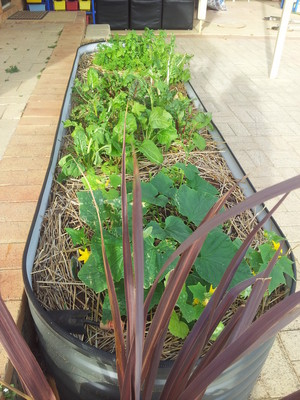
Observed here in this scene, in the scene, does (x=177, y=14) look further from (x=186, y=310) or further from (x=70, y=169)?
(x=186, y=310)

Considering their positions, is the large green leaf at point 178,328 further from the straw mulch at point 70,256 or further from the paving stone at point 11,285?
the paving stone at point 11,285

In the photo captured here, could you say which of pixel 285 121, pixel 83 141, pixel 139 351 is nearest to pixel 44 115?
pixel 83 141

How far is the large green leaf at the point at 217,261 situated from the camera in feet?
3.39

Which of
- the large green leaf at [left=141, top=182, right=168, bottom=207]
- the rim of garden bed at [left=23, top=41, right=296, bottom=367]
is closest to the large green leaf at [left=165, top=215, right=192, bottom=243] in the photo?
the large green leaf at [left=141, top=182, right=168, bottom=207]

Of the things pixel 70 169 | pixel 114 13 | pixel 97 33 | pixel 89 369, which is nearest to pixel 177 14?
pixel 114 13

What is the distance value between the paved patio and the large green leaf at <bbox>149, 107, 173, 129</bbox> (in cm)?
55

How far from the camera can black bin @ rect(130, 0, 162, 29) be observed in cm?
677

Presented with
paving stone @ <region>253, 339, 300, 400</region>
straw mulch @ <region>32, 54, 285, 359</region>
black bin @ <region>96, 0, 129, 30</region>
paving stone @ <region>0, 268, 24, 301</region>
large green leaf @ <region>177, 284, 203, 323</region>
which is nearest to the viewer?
large green leaf @ <region>177, 284, 203, 323</region>

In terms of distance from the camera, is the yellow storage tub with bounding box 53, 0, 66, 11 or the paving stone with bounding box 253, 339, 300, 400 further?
the yellow storage tub with bounding box 53, 0, 66, 11

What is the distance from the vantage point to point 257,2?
1093cm

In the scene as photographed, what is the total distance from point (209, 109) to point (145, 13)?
398 centimetres

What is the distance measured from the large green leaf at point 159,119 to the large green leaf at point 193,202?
0.55 m

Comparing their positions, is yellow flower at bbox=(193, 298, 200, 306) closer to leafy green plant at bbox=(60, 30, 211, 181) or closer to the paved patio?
the paved patio

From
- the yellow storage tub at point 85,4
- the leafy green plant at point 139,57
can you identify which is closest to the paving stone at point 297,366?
the leafy green plant at point 139,57
